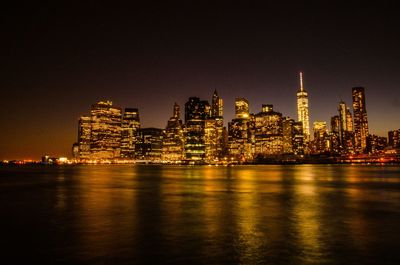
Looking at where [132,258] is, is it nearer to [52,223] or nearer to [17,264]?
[17,264]

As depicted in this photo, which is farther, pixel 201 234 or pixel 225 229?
pixel 225 229

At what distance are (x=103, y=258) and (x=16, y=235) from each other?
8.16 metres

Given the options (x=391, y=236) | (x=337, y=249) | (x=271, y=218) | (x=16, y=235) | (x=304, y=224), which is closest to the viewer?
(x=337, y=249)

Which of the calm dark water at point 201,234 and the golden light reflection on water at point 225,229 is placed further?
the golden light reflection on water at point 225,229

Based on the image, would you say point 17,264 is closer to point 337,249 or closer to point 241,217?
point 337,249

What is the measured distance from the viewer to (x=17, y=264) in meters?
14.2

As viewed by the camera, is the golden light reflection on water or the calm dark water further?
the golden light reflection on water

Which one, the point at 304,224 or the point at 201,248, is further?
the point at 304,224

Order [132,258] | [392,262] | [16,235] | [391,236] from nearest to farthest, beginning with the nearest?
[392,262], [132,258], [391,236], [16,235]

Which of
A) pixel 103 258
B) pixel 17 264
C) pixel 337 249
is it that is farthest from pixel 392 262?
pixel 17 264

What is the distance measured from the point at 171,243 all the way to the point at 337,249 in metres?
7.65

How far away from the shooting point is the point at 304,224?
22.8 m

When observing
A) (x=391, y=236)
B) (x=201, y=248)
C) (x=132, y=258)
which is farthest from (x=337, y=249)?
(x=132, y=258)

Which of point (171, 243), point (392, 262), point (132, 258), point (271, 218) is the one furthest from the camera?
point (271, 218)
